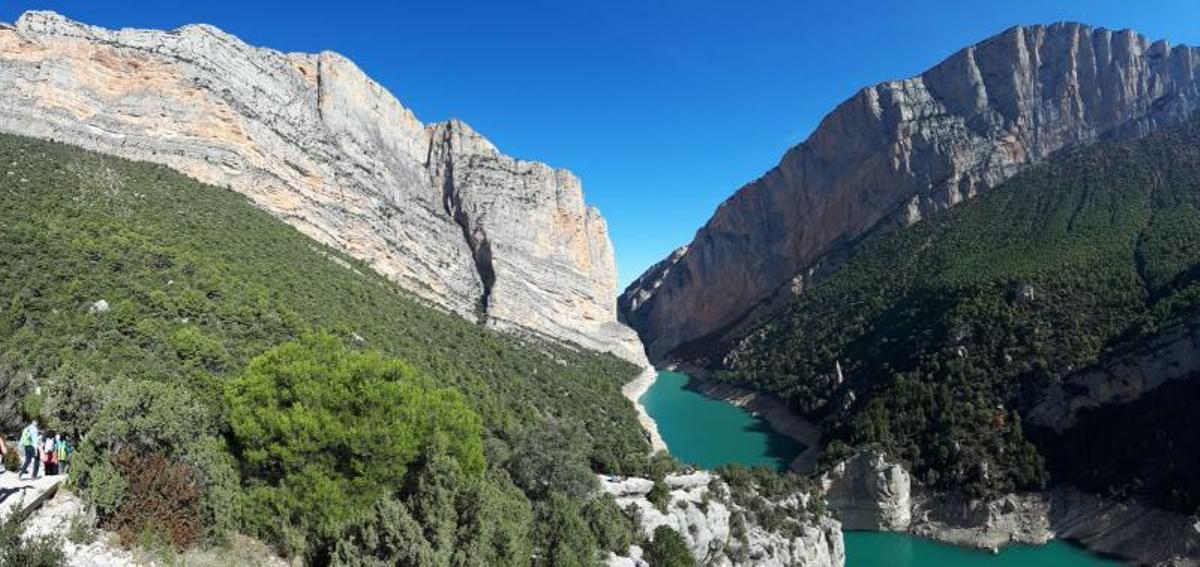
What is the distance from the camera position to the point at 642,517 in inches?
842

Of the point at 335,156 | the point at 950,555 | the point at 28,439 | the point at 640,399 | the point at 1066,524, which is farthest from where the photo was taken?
the point at 640,399

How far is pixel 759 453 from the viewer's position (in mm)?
53500

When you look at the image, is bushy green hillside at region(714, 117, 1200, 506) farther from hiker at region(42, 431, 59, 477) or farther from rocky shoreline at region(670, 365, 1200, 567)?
hiker at region(42, 431, 59, 477)

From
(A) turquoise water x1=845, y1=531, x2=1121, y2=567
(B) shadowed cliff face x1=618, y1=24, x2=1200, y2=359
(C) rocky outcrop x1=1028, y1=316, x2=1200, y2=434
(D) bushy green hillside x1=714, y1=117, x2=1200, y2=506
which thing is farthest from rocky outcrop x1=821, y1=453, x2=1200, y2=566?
(B) shadowed cliff face x1=618, y1=24, x2=1200, y2=359

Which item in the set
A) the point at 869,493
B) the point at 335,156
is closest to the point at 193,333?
the point at 869,493

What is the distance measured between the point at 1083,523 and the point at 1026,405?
8632 millimetres

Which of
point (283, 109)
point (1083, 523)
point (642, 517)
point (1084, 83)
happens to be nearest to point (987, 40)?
point (1084, 83)

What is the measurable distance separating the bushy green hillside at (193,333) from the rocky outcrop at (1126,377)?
87.2 feet

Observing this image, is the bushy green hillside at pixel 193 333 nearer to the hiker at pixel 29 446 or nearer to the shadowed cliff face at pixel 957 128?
the hiker at pixel 29 446

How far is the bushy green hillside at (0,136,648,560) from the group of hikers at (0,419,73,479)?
1.42ft

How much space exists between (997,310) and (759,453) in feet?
71.0

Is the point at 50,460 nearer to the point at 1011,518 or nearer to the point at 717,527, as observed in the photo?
the point at 717,527

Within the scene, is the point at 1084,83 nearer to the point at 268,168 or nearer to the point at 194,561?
the point at 268,168

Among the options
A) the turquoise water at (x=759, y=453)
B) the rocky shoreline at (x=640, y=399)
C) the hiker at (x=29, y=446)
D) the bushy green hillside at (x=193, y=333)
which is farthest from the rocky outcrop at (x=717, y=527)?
the rocky shoreline at (x=640, y=399)
